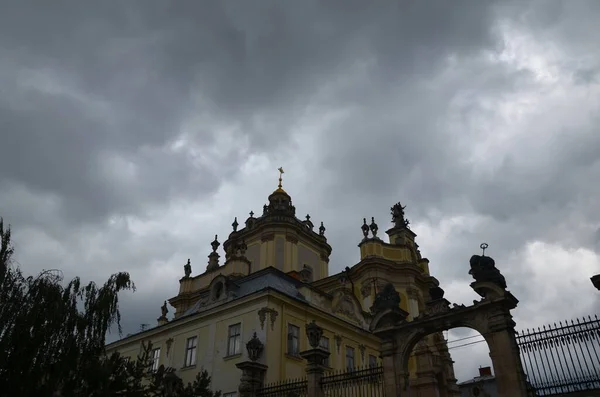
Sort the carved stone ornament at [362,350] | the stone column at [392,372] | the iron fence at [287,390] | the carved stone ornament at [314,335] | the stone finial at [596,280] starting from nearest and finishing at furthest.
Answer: the stone finial at [596,280] < the stone column at [392,372] < the iron fence at [287,390] < the carved stone ornament at [314,335] < the carved stone ornament at [362,350]

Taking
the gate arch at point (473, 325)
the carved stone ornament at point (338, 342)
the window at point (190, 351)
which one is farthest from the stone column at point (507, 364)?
the window at point (190, 351)

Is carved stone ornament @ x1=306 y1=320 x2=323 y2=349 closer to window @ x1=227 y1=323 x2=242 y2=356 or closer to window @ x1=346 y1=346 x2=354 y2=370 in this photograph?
window @ x1=227 y1=323 x2=242 y2=356

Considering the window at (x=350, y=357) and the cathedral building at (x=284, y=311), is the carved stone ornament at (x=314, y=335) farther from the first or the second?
the window at (x=350, y=357)

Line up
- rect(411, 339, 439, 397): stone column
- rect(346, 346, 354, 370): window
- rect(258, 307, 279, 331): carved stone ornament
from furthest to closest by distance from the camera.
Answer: rect(346, 346, 354, 370): window < rect(411, 339, 439, 397): stone column < rect(258, 307, 279, 331): carved stone ornament

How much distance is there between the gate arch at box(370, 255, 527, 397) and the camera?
12906 millimetres

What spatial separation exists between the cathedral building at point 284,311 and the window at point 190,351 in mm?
42

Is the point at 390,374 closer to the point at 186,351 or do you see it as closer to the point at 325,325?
the point at 325,325

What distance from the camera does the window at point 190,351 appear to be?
84.1 feet

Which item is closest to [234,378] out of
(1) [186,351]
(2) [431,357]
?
(1) [186,351]

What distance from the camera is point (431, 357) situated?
28.5m

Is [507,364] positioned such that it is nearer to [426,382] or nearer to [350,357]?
[426,382]

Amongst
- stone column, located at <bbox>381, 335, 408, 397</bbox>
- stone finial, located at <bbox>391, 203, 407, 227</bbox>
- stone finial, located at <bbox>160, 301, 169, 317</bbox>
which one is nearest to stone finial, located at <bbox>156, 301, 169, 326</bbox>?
stone finial, located at <bbox>160, 301, 169, 317</bbox>

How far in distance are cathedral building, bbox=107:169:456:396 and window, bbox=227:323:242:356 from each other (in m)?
0.05

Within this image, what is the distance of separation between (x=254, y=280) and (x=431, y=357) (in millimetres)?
11386
